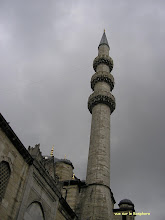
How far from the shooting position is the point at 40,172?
12602 mm

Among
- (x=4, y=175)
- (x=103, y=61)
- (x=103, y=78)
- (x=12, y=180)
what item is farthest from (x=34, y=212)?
(x=103, y=61)

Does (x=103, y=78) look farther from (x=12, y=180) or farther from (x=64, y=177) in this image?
(x=12, y=180)

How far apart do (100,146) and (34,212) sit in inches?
395

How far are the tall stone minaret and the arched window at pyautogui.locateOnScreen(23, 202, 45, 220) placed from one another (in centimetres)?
580

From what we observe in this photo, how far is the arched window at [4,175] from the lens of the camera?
979cm

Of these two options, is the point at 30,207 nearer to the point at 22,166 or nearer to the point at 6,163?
the point at 22,166

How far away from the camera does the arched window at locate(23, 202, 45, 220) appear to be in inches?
443

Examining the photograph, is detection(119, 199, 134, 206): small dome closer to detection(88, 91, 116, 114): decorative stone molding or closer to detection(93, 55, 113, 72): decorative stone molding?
detection(88, 91, 116, 114): decorative stone molding

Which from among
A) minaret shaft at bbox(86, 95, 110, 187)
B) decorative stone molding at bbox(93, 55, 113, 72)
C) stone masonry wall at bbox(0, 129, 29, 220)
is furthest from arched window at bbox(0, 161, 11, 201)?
decorative stone molding at bbox(93, 55, 113, 72)

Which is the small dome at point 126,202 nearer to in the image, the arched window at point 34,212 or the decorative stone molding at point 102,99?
the decorative stone molding at point 102,99

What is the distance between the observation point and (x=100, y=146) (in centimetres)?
2106

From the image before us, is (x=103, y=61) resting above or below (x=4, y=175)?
above

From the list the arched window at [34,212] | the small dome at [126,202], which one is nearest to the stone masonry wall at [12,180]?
the arched window at [34,212]

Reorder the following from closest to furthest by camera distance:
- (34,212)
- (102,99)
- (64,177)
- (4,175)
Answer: (4,175) < (34,212) < (102,99) < (64,177)
